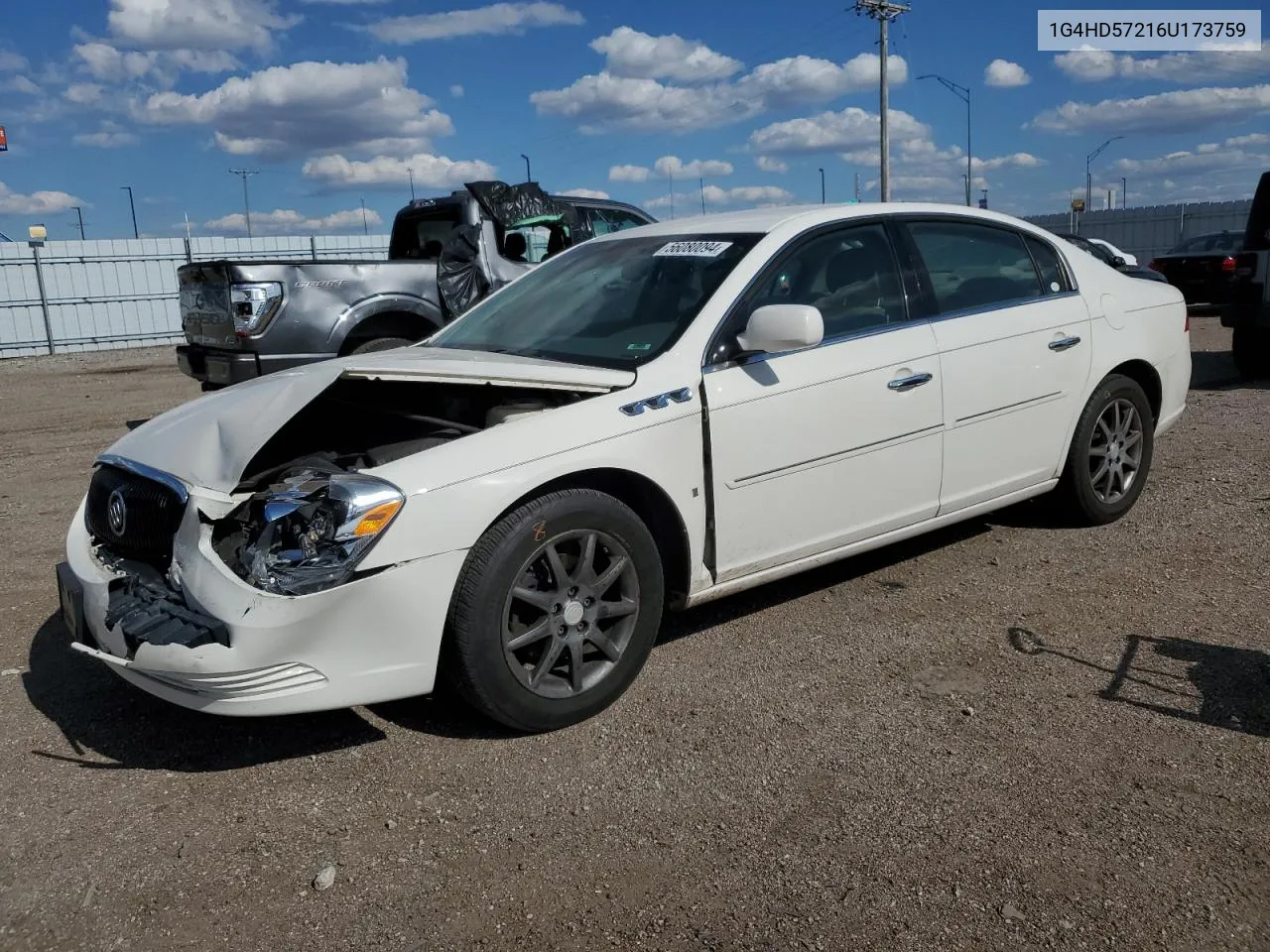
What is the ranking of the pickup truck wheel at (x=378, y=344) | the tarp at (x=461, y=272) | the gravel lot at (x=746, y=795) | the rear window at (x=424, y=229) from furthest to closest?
the rear window at (x=424, y=229), the tarp at (x=461, y=272), the pickup truck wheel at (x=378, y=344), the gravel lot at (x=746, y=795)

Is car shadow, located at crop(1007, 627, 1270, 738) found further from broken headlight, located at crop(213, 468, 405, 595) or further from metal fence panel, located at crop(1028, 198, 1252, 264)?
metal fence panel, located at crop(1028, 198, 1252, 264)

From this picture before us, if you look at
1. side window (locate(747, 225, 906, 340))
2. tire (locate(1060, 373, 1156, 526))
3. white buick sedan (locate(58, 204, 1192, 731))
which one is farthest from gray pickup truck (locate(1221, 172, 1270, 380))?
side window (locate(747, 225, 906, 340))

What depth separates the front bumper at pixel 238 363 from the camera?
309 inches

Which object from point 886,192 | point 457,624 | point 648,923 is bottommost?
point 648,923

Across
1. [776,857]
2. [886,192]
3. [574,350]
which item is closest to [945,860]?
[776,857]

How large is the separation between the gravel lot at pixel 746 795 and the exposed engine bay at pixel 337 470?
28.1 inches

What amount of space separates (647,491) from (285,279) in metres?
5.17

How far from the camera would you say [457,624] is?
3227mm

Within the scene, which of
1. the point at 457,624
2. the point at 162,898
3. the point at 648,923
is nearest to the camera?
the point at 648,923

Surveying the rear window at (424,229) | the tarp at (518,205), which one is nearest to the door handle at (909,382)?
the tarp at (518,205)

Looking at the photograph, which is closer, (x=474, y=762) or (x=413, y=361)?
(x=474, y=762)

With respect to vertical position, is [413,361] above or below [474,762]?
above

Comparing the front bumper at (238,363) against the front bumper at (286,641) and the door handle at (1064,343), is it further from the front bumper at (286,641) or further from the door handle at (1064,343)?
the door handle at (1064,343)

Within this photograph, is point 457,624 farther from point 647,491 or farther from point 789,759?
point 789,759
